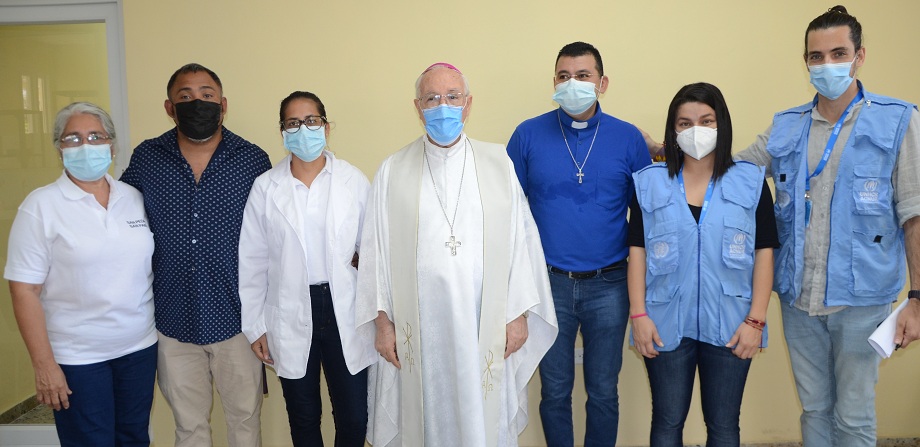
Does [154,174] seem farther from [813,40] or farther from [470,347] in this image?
[813,40]

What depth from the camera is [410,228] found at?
2.42 meters

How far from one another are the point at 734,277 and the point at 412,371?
4.20ft

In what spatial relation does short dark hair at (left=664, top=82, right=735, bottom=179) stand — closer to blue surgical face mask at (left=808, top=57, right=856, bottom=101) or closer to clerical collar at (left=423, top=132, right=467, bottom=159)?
blue surgical face mask at (left=808, top=57, right=856, bottom=101)

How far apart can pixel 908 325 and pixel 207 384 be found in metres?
2.81

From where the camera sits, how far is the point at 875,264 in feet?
7.50

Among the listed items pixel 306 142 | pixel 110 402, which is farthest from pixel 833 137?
pixel 110 402

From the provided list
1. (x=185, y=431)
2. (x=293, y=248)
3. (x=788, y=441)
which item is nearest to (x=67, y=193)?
(x=293, y=248)

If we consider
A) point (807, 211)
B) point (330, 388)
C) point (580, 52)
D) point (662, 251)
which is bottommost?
point (330, 388)

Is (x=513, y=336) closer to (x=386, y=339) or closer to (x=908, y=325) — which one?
(x=386, y=339)

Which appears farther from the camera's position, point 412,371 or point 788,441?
point 788,441

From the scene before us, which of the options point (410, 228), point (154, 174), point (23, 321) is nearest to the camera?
point (23, 321)

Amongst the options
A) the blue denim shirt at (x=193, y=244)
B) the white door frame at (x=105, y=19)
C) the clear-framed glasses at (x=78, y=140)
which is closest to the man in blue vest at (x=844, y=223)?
the blue denim shirt at (x=193, y=244)

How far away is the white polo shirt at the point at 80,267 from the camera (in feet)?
7.45

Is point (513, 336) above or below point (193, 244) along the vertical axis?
below
